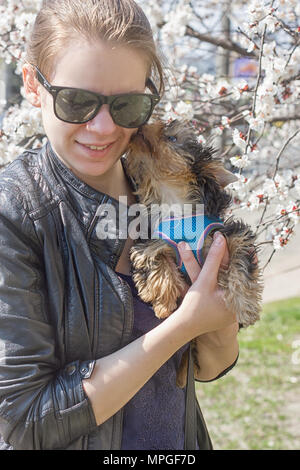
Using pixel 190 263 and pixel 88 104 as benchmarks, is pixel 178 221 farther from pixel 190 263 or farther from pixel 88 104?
pixel 88 104

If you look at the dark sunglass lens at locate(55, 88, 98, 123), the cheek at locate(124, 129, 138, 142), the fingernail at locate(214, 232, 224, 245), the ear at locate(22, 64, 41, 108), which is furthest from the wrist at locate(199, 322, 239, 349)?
the ear at locate(22, 64, 41, 108)

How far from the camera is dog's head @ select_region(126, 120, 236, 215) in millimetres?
1865

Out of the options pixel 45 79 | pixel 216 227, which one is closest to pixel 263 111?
pixel 216 227

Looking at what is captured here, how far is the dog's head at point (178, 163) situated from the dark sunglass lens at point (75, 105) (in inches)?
13.1

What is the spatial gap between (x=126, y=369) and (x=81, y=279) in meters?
0.26

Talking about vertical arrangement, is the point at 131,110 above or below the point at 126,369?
above

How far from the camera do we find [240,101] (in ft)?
12.0

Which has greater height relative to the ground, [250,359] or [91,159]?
[91,159]

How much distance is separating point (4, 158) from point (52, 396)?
1774 mm

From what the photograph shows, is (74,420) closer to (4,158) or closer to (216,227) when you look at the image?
(216,227)

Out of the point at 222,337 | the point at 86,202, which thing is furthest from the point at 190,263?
the point at 86,202

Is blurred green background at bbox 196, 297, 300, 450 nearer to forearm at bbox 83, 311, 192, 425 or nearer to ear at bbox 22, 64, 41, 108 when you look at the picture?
forearm at bbox 83, 311, 192, 425

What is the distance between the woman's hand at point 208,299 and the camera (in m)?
1.52
